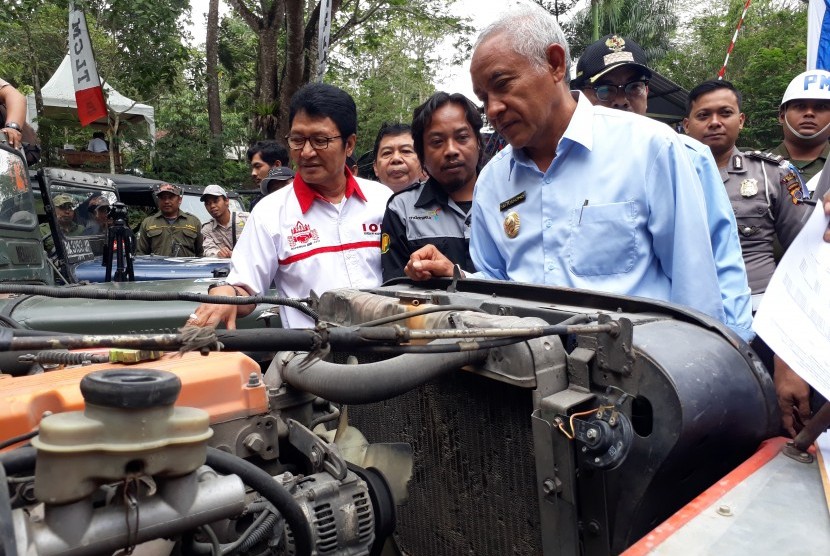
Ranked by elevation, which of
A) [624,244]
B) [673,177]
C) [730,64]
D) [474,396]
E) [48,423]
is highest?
[730,64]

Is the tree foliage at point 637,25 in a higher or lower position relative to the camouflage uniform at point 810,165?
higher

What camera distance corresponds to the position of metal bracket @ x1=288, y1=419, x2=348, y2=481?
4.91 ft

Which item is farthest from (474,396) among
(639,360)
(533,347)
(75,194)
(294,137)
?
(75,194)

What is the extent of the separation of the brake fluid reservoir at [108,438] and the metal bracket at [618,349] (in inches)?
30.7

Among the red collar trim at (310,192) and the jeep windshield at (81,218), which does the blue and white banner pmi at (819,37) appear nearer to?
the red collar trim at (310,192)

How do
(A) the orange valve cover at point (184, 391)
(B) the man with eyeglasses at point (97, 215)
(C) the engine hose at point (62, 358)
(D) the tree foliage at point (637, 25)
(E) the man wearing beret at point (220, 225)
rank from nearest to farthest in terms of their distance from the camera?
(C) the engine hose at point (62, 358), (A) the orange valve cover at point (184, 391), (B) the man with eyeglasses at point (97, 215), (E) the man wearing beret at point (220, 225), (D) the tree foliage at point (637, 25)

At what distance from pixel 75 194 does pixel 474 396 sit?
432 centimetres

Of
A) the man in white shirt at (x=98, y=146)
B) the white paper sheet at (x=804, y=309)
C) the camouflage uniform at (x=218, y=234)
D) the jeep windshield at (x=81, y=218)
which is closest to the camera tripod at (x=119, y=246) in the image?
the jeep windshield at (x=81, y=218)

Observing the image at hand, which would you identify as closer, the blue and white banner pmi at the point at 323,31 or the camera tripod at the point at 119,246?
the camera tripod at the point at 119,246

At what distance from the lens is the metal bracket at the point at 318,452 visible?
150 cm

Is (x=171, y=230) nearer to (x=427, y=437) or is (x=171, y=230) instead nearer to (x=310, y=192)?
(x=310, y=192)

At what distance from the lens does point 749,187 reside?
3.01 metres

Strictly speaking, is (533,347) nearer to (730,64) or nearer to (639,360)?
(639,360)

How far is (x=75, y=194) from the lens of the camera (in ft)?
15.8
